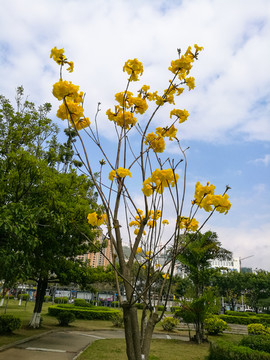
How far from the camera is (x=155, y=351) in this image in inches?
328

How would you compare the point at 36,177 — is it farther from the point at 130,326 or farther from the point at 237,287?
the point at 237,287

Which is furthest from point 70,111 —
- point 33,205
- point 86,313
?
point 86,313

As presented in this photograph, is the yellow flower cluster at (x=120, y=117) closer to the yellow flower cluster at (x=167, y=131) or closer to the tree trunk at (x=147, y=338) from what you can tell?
the yellow flower cluster at (x=167, y=131)

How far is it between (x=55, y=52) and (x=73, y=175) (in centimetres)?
739

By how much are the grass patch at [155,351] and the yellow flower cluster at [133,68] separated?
713 cm

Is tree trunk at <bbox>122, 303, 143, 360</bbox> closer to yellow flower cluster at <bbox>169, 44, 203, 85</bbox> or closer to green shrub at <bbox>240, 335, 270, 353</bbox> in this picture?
yellow flower cluster at <bbox>169, 44, 203, 85</bbox>

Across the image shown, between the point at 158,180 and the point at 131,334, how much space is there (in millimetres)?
828

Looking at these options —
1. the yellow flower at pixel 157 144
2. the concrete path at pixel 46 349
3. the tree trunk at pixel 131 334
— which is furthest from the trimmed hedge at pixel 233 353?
the yellow flower at pixel 157 144

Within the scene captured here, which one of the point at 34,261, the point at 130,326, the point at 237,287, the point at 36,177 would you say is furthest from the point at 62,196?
the point at 237,287

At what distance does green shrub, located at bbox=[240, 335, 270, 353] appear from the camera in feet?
21.3

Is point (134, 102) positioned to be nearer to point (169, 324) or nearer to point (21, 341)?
point (21, 341)

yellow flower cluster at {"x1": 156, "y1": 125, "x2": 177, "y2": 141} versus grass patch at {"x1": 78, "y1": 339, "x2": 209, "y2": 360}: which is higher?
yellow flower cluster at {"x1": 156, "y1": 125, "x2": 177, "y2": 141}

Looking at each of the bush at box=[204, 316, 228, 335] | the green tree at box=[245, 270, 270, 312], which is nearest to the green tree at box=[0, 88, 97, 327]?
the bush at box=[204, 316, 228, 335]

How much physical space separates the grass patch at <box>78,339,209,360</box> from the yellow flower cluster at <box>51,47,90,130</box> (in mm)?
7032
